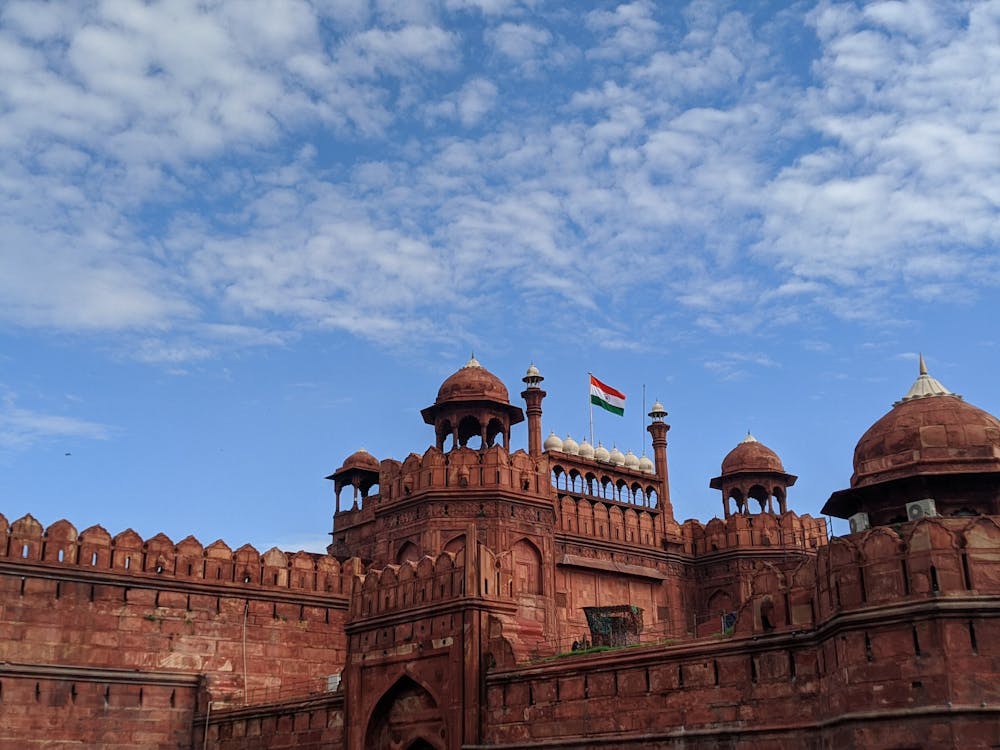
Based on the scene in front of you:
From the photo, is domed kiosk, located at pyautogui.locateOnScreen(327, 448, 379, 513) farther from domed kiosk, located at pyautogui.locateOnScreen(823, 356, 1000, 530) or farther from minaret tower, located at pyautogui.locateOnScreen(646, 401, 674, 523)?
domed kiosk, located at pyautogui.locateOnScreen(823, 356, 1000, 530)

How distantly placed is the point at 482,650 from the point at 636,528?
14073 mm

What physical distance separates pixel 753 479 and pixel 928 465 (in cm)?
2094

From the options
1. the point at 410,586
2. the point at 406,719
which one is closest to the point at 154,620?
the point at 410,586

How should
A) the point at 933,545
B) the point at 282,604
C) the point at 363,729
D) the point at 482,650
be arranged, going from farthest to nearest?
1. the point at 282,604
2. the point at 363,729
3. the point at 482,650
4. the point at 933,545

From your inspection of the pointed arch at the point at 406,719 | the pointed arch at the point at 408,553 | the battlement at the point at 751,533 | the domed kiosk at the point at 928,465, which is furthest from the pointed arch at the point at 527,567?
the domed kiosk at the point at 928,465

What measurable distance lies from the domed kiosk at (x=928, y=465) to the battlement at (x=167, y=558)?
16.1 metres

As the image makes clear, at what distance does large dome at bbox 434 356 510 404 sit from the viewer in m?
32.6

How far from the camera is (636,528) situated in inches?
1377

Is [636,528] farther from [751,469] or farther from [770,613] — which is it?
[770,613]

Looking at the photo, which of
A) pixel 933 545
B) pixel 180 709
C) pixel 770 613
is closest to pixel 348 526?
pixel 180 709

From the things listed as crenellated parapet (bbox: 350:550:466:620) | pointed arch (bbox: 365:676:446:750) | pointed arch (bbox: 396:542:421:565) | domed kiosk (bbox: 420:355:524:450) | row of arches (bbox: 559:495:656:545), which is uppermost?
domed kiosk (bbox: 420:355:524:450)

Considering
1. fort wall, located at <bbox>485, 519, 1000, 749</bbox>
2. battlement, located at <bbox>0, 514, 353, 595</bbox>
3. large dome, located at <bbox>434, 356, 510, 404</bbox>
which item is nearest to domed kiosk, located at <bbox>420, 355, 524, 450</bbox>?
large dome, located at <bbox>434, 356, 510, 404</bbox>

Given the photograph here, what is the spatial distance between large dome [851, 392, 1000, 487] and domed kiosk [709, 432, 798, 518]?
19.8 m

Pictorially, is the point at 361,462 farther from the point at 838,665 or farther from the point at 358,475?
the point at 838,665
